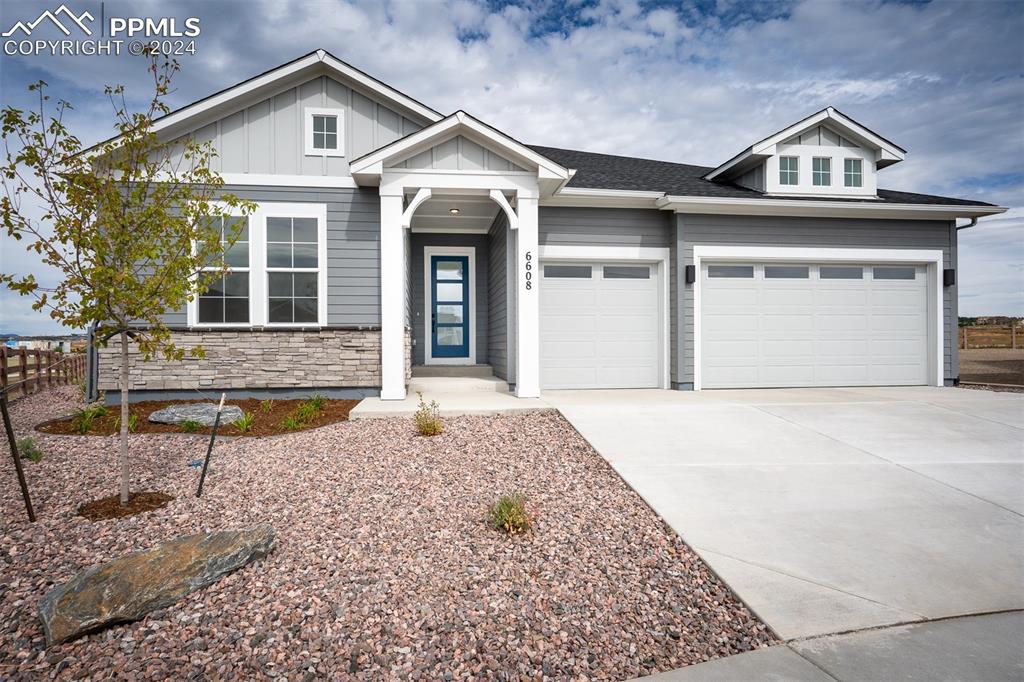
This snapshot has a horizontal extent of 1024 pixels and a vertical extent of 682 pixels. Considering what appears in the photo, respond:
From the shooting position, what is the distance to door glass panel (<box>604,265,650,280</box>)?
9039 mm

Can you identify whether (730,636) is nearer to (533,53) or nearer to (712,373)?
(712,373)

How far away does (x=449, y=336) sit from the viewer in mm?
10570

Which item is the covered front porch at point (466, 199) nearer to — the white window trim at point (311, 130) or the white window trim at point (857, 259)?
the white window trim at point (311, 130)

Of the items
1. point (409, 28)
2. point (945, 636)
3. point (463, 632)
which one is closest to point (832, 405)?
point (945, 636)

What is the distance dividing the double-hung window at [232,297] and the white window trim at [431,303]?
3368mm

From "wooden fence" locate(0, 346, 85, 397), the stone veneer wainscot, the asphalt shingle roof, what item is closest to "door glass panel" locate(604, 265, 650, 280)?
the asphalt shingle roof

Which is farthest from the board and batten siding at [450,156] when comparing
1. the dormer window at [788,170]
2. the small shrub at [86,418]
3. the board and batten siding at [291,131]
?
the dormer window at [788,170]

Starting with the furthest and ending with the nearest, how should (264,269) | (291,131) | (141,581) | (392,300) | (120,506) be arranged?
(291,131) < (264,269) < (392,300) < (120,506) < (141,581)

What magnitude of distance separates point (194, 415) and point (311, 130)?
4.61m

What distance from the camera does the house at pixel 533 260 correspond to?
25.2 feet

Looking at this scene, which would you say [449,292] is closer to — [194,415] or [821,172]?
[194,415]

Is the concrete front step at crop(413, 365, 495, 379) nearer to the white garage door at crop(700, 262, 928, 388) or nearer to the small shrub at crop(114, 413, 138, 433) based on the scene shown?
the white garage door at crop(700, 262, 928, 388)

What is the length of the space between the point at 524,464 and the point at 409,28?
708 centimetres

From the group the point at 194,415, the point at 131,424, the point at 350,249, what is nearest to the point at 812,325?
the point at 350,249
